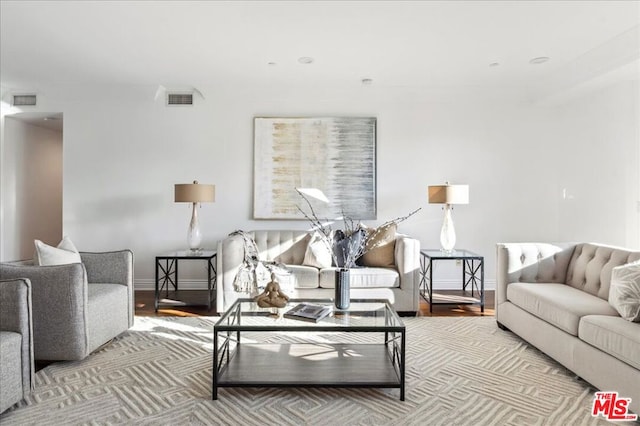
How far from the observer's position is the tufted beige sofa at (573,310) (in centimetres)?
203

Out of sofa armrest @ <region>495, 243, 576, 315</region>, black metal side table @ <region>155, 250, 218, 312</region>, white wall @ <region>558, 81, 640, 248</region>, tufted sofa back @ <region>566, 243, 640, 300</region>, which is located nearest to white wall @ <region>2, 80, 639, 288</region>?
white wall @ <region>558, 81, 640, 248</region>

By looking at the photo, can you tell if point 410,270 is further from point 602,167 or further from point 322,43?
point 602,167

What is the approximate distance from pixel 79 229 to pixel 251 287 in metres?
3.03

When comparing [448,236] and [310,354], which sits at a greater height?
[448,236]

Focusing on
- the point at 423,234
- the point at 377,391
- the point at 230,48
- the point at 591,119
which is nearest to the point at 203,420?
the point at 377,391

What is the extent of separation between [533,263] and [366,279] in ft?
4.74

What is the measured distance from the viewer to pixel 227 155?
487cm

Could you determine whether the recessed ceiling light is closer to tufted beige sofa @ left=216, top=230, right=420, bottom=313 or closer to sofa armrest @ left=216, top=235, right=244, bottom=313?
tufted beige sofa @ left=216, top=230, right=420, bottom=313

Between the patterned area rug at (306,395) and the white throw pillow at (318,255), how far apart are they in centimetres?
129

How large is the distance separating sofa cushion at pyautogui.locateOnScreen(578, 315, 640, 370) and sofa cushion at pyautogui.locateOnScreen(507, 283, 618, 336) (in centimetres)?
10

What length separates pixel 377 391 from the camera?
225 cm

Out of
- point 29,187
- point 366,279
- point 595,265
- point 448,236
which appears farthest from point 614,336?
point 29,187

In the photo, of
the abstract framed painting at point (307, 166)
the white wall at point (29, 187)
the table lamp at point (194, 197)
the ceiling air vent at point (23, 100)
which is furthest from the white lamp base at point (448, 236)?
the white wall at point (29, 187)

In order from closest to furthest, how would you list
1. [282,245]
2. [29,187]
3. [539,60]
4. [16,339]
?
[16,339], [539,60], [282,245], [29,187]
